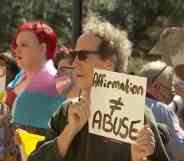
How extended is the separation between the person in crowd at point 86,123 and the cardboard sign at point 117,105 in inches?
2.3

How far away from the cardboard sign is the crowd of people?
0.06 meters

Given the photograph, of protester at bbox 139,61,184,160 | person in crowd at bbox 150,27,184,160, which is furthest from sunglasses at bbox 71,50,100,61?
person in crowd at bbox 150,27,184,160

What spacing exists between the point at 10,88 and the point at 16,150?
77 cm

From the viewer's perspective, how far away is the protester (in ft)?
13.3

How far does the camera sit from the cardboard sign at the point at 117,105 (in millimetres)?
2904

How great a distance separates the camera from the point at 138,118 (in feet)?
9.53

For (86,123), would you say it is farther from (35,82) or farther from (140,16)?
(140,16)

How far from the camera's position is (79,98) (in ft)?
10.8

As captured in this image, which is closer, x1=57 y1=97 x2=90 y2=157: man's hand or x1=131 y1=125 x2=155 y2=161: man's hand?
x1=131 y1=125 x2=155 y2=161: man's hand

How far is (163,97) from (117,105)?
4.65ft

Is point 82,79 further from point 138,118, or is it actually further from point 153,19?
point 153,19

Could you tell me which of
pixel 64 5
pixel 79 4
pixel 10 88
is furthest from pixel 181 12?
pixel 10 88

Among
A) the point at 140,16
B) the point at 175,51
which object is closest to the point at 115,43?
the point at 175,51

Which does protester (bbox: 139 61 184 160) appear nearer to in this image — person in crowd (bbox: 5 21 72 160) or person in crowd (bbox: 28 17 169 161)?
person in crowd (bbox: 5 21 72 160)
